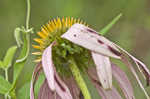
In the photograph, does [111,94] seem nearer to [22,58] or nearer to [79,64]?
[79,64]

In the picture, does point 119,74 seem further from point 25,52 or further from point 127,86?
point 25,52

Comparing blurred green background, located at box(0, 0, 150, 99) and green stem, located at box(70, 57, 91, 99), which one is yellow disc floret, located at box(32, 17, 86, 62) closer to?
green stem, located at box(70, 57, 91, 99)

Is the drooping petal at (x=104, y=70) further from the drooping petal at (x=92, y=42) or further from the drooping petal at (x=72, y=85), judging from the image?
the drooping petal at (x=72, y=85)

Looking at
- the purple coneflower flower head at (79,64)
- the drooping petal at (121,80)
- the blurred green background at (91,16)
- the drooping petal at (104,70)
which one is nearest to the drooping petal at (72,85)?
the purple coneflower flower head at (79,64)

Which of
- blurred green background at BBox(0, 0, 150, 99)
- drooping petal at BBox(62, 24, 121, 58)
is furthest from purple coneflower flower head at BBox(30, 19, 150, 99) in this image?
blurred green background at BBox(0, 0, 150, 99)

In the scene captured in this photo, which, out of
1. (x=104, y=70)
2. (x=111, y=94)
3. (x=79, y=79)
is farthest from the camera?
(x=111, y=94)

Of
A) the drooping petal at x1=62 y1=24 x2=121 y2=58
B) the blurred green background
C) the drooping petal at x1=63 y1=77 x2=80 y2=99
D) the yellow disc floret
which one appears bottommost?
the drooping petal at x1=63 y1=77 x2=80 y2=99

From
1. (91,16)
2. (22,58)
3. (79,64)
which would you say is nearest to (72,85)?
(79,64)

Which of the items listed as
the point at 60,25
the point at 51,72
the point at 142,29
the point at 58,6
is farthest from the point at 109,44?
the point at 142,29
